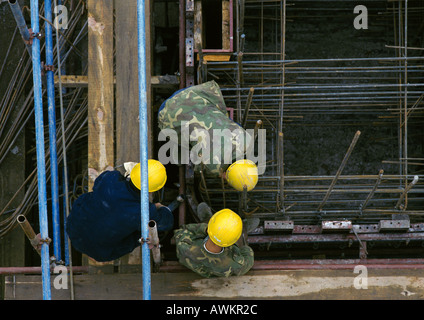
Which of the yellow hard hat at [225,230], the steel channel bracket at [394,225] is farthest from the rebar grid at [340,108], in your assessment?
the yellow hard hat at [225,230]

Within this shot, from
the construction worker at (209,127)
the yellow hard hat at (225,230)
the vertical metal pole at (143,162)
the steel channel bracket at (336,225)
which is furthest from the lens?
the steel channel bracket at (336,225)

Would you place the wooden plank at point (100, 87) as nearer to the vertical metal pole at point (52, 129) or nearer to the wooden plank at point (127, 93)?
the wooden plank at point (127, 93)

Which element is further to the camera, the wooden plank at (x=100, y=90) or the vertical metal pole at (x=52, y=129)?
the wooden plank at (x=100, y=90)

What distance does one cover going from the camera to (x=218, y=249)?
6.06 m

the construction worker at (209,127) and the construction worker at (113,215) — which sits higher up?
the construction worker at (209,127)

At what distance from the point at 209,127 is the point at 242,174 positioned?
629 millimetres

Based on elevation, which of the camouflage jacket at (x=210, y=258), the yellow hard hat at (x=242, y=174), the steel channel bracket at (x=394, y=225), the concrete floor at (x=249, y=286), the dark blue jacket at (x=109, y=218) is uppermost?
the yellow hard hat at (x=242, y=174)

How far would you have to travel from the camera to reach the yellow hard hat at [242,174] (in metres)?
6.16

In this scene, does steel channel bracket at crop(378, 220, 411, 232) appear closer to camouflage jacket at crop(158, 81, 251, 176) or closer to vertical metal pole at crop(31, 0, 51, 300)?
camouflage jacket at crop(158, 81, 251, 176)

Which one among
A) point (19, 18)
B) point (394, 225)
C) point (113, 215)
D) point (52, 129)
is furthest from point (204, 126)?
point (394, 225)

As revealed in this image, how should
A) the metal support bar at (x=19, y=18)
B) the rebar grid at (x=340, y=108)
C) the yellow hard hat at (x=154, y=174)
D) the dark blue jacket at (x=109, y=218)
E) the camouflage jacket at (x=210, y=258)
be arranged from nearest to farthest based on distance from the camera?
the metal support bar at (x=19, y=18), the dark blue jacket at (x=109, y=218), the yellow hard hat at (x=154, y=174), the camouflage jacket at (x=210, y=258), the rebar grid at (x=340, y=108)

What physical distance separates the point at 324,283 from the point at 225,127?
2047 mm

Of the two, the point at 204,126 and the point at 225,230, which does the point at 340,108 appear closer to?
the point at 204,126

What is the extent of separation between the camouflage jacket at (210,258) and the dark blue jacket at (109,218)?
0.45 meters
